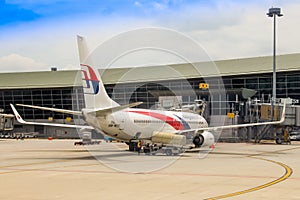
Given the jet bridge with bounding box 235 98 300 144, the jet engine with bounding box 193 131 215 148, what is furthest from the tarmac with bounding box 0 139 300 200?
the jet bridge with bounding box 235 98 300 144

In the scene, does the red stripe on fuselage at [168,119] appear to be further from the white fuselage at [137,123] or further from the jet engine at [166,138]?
the jet engine at [166,138]

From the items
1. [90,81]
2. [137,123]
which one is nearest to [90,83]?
[90,81]

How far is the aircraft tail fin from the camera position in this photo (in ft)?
120

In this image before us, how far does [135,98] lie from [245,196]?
92900 mm

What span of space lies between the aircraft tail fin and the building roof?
2325 inches

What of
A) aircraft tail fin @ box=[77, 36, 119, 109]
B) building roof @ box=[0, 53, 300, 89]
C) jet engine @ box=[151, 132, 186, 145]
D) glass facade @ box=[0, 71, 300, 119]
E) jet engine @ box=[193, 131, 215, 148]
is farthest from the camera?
building roof @ box=[0, 53, 300, 89]

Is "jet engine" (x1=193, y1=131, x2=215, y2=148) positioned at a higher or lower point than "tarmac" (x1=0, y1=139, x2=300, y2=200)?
lower

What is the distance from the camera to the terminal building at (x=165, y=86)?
9206 centimetres

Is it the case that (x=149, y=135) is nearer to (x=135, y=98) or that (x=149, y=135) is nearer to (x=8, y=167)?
(x=8, y=167)

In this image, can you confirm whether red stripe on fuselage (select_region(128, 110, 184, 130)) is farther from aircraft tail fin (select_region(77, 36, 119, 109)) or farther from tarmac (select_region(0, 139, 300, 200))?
tarmac (select_region(0, 139, 300, 200))

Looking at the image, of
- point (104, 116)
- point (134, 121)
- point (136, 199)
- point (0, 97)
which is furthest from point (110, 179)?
point (0, 97)

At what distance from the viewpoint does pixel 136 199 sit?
17922 millimetres

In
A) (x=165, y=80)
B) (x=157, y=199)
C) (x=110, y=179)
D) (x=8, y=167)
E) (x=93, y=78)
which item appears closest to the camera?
(x=157, y=199)

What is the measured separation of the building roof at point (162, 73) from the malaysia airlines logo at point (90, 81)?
59442mm
